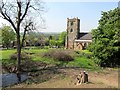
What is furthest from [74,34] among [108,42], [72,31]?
[108,42]

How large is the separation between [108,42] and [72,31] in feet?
138

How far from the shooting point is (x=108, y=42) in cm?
3366

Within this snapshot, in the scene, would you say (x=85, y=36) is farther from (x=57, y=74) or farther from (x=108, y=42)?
(x=57, y=74)

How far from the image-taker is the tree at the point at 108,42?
32.8 meters

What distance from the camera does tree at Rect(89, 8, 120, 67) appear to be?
32.8 meters

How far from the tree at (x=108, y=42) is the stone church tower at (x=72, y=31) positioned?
38.5m

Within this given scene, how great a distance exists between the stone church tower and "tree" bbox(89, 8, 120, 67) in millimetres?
38503

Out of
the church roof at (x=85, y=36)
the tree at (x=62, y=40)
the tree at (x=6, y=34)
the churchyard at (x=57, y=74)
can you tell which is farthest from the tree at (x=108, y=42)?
the tree at (x=62, y=40)

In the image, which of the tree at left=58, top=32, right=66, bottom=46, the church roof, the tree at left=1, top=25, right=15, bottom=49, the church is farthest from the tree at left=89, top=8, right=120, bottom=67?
the tree at left=58, top=32, right=66, bottom=46

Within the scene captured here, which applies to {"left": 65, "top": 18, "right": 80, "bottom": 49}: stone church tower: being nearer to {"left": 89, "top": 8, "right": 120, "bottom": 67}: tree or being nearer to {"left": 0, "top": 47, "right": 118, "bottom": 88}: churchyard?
{"left": 0, "top": 47, "right": 118, "bottom": 88}: churchyard

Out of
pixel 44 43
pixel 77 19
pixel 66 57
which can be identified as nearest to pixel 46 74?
pixel 66 57

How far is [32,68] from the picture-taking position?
3106cm

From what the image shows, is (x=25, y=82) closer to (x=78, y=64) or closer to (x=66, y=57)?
(x=78, y=64)

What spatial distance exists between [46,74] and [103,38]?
37.3 ft
